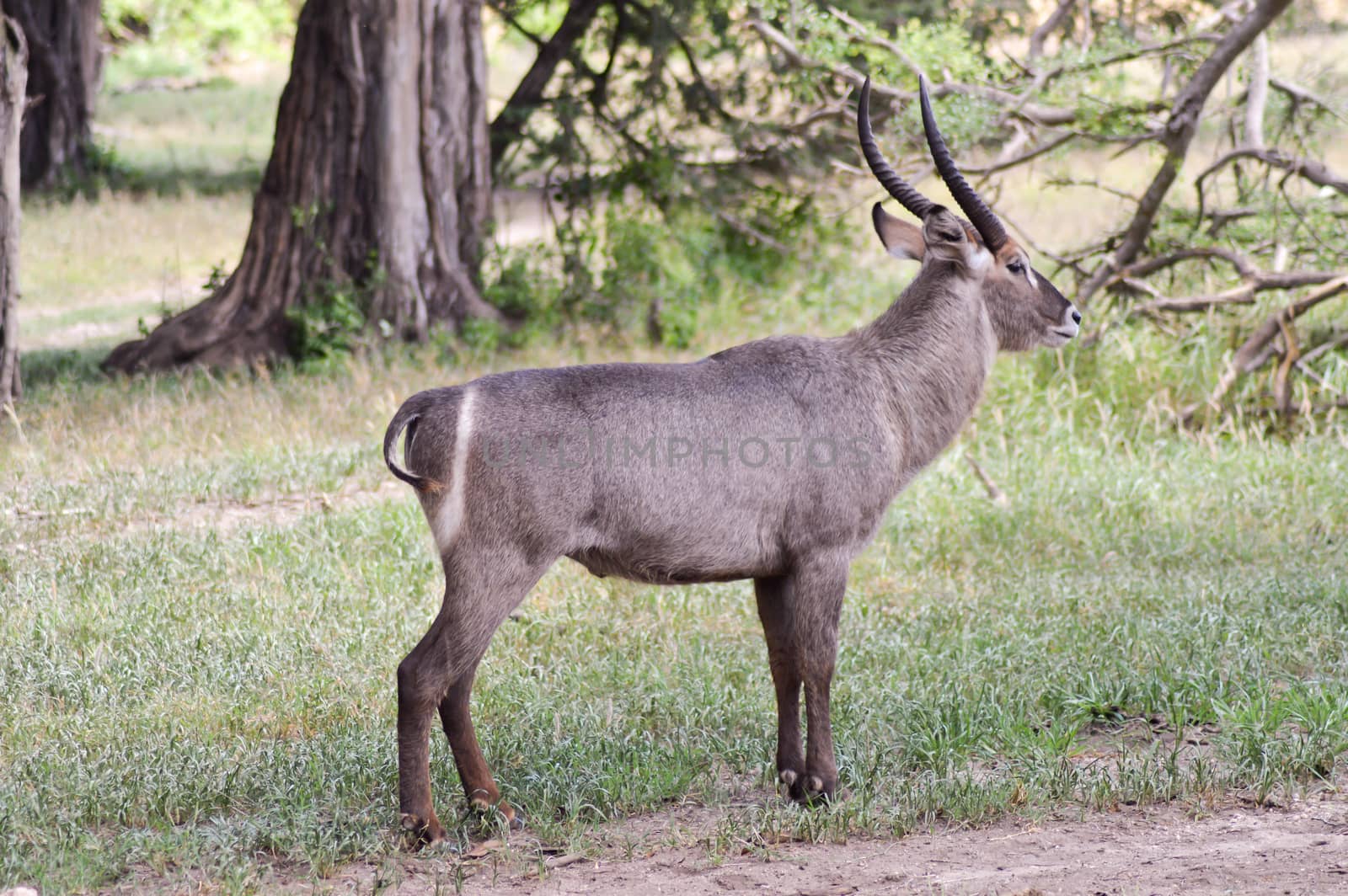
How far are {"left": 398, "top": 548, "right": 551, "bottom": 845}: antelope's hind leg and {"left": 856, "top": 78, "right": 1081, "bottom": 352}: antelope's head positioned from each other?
1713 mm

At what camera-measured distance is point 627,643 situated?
229 inches

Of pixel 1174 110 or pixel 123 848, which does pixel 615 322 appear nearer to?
pixel 1174 110

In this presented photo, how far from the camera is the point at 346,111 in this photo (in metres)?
9.97

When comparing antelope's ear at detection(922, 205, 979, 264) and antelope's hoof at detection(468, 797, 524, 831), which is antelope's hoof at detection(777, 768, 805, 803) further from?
antelope's ear at detection(922, 205, 979, 264)

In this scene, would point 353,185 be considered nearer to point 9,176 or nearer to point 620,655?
point 9,176

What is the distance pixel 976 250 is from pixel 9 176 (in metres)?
5.94

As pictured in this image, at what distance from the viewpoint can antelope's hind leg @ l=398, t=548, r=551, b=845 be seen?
153 inches

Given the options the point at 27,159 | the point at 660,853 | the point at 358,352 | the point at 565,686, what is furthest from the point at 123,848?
the point at 27,159

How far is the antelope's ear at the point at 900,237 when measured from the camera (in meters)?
4.73

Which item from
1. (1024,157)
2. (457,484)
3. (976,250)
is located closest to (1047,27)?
(1024,157)

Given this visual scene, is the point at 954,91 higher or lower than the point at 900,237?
higher

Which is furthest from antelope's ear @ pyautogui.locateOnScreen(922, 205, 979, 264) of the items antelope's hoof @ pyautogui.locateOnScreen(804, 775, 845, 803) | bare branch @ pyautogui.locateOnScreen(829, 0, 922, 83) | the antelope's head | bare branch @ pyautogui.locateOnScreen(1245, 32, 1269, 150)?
bare branch @ pyautogui.locateOnScreen(1245, 32, 1269, 150)

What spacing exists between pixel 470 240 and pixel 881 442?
6.99 meters

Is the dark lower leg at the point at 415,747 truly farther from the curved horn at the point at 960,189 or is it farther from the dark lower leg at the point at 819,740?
the curved horn at the point at 960,189
